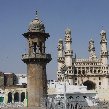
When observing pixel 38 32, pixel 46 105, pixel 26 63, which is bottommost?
pixel 46 105

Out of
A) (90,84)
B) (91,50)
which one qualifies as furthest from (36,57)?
(91,50)

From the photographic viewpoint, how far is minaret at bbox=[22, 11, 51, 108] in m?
24.0

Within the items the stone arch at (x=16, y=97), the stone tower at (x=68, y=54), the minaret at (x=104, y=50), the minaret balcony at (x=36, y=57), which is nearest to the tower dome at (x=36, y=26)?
the minaret balcony at (x=36, y=57)

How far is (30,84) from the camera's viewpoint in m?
24.2

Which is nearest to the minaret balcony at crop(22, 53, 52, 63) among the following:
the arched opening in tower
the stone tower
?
the stone tower

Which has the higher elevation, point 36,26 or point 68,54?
point 68,54

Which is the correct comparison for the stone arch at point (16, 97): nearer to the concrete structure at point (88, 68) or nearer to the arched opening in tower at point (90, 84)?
the concrete structure at point (88, 68)

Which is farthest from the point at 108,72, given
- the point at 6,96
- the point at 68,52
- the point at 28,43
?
the point at 28,43

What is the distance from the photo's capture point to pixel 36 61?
24.3 meters

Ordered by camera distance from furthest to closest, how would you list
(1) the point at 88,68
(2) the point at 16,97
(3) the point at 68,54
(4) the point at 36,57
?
(1) the point at 88,68, (3) the point at 68,54, (2) the point at 16,97, (4) the point at 36,57

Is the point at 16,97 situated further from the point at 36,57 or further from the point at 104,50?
the point at 36,57

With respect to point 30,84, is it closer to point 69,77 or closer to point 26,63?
point 26,63

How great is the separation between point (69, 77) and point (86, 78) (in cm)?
391

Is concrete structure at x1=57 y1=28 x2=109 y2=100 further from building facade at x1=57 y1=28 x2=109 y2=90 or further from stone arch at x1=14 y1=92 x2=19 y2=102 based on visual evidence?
stone arch at x1=14 y1=92 x2=19 y2=102
